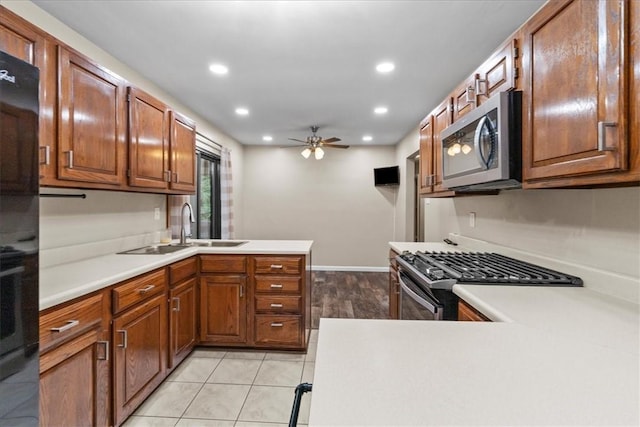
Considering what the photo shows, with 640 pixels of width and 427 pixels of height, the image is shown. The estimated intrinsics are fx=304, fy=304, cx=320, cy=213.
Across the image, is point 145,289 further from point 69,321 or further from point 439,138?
point 439,138

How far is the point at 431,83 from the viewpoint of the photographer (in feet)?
9.77

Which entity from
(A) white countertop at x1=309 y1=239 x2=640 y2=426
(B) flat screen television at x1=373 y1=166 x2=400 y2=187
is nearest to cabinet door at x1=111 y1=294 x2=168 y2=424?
(A) white countertop at x1=309 y1=239 x2=640 y2=426

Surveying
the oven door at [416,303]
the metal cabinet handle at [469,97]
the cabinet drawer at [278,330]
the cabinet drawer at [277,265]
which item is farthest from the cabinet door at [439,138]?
the cabinet drawer at [278,330]

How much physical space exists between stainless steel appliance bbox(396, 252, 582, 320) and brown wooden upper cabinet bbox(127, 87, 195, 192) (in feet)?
6.62

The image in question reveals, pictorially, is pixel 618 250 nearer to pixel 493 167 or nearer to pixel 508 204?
pixel 493 167

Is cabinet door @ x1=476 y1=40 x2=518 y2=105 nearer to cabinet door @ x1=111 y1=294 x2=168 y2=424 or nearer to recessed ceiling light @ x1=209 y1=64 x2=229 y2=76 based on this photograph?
recessed ceiling light @ x1=209 y1=64 x2=229 y2=76

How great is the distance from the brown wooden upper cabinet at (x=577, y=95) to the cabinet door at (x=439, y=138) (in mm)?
926

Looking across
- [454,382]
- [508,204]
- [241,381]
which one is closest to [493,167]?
[508,204]

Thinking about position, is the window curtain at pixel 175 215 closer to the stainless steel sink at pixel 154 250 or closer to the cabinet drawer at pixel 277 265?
the stainless steel sink at pixel 154 250

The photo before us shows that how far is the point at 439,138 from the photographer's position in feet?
8.31

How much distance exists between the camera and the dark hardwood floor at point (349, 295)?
3.67m

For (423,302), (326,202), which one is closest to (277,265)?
(423,302)

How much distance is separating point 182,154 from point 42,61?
1354mm

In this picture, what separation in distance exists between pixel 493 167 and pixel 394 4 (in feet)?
3.73
